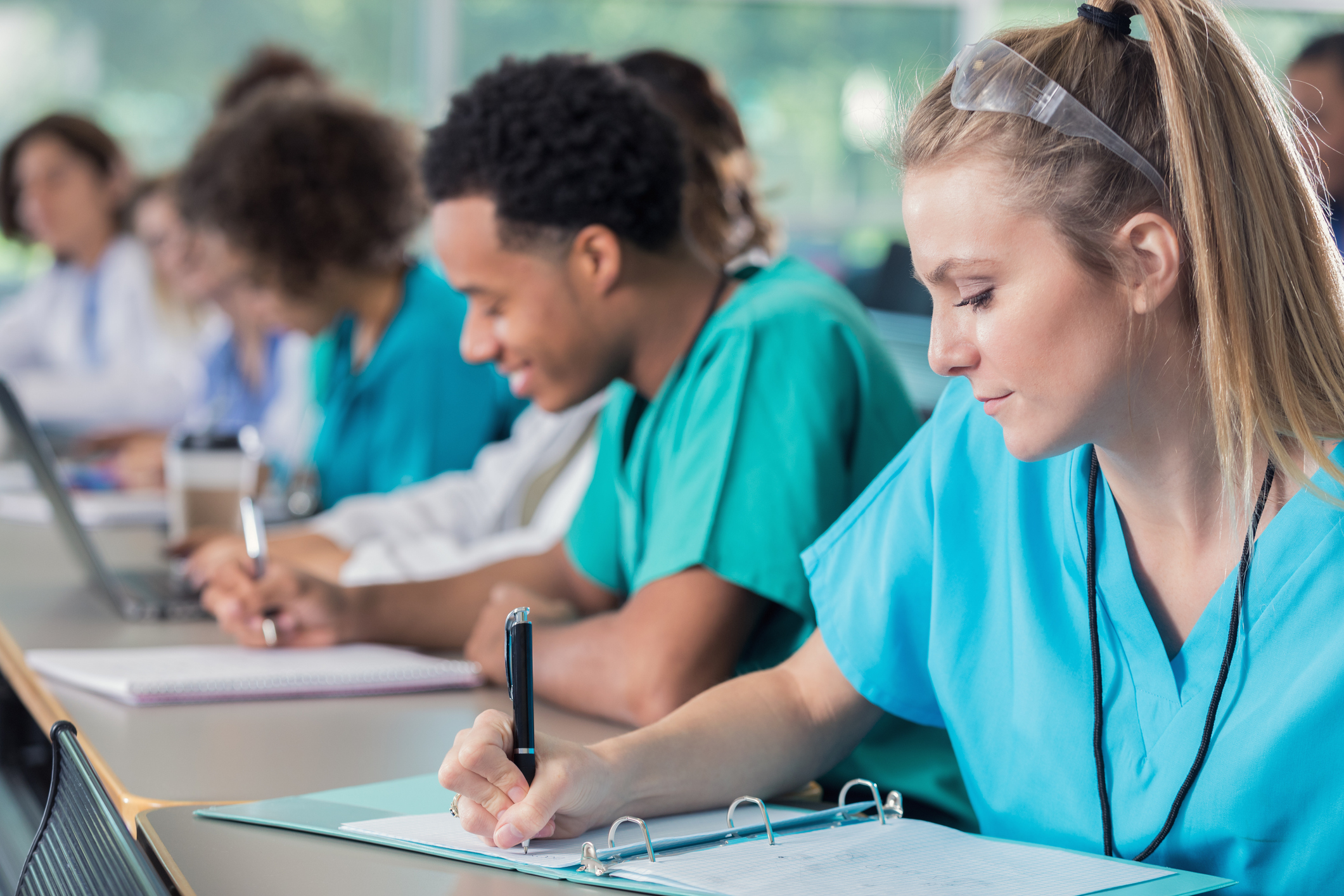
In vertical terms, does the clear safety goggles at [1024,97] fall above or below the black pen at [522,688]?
above

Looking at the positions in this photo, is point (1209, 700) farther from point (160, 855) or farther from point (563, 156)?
point (563, 156)

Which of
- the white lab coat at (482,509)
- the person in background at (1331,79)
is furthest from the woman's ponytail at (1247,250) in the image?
the person in background at (1331,79)

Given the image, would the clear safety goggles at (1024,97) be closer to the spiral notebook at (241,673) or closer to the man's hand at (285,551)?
the spiral notebook at (241,673)

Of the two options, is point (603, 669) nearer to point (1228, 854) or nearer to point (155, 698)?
point (155, 698)

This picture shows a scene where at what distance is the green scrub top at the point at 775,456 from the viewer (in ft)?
3.87

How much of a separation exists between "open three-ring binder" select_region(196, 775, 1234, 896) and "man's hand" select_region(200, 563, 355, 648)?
1.58ft

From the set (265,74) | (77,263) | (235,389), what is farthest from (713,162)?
(77,263)

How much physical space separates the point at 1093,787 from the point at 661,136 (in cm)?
80

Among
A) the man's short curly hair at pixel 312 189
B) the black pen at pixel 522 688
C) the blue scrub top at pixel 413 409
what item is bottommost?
the black pen at pixel 522 688

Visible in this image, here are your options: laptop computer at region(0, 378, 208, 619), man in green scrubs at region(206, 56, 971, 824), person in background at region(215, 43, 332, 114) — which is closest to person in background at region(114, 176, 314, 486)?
person in background at region(215, 43, 332, 114)

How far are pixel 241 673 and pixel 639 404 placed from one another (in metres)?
0.49

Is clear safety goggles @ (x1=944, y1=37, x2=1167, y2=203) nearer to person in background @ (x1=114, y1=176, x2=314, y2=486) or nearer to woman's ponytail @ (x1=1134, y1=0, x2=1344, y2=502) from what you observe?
woman's ponytail @ (x1=1134, y1=0, x2=1344, y2=502)

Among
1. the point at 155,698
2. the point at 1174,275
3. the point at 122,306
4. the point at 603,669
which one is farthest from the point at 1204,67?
the point at 122,306

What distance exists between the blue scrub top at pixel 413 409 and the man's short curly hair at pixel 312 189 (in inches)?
5.5
